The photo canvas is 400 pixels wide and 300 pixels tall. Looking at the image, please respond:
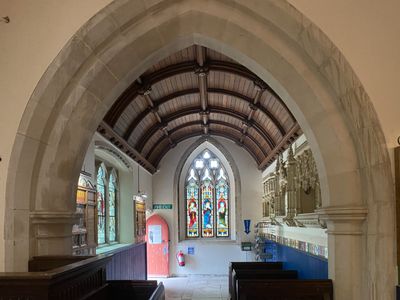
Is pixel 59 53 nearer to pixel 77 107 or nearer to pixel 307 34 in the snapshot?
pixel 77 107

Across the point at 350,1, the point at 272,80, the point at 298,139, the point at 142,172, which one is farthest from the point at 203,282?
the point at 350,1

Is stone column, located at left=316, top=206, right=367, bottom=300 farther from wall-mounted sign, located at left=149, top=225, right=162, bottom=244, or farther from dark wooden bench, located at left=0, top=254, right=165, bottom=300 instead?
wall-mounted sign, located at left=149, top=225, right=162, bottom=244

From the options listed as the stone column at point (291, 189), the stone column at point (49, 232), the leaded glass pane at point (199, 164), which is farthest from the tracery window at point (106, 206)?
the leaded glass pane at point (199, 164)

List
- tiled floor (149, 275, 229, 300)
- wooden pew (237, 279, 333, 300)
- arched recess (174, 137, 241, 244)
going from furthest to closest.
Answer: arched recess (174, 137, 241, 244) → tiled floor (149, 275, 229, 300) → wooden pew (237, 279, 333, 300)

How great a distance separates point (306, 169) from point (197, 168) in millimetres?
7992

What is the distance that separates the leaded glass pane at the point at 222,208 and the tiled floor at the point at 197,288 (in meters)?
1.75

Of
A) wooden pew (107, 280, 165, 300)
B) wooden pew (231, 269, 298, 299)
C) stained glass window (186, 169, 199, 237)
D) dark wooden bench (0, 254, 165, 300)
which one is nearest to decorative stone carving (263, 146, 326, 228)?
wooden pew (231, 269, 298, 299)

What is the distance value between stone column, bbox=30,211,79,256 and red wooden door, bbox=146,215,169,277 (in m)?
9.70

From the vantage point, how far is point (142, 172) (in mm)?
11555

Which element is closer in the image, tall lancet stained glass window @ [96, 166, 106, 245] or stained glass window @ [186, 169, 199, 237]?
tall lancet stained glass window @ [96, 166, 106, 245]

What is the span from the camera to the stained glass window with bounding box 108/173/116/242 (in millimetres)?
9438

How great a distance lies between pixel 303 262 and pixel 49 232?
12.9 feet

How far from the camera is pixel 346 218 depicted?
346 centimetres

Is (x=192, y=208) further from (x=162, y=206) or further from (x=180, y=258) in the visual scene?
(x=180, y=258)
